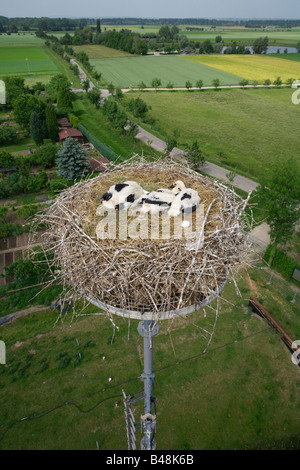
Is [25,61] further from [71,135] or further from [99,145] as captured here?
[99,145]

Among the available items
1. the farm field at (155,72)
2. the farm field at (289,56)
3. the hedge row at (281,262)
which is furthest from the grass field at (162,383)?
the farm field at (289,56)

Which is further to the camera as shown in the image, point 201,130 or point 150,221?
point 201,130

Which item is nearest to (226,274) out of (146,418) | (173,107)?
(146,418)

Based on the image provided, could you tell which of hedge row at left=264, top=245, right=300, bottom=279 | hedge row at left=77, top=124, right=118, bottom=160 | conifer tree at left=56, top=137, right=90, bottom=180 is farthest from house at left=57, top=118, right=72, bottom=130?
hedge row at left=264, top=245, right=300, bottom=279

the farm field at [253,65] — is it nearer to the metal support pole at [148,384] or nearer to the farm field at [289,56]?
the farm field at [289,56]

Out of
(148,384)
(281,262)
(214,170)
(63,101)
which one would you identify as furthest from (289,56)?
(148,384)

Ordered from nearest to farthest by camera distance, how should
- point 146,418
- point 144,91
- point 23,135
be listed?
1. point 146,418
2. point 23,135
3. point 144,91
